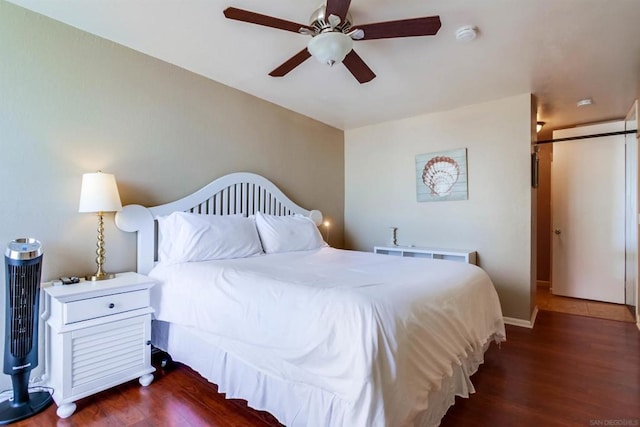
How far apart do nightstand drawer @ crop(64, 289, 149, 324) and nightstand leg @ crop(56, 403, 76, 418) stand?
0.45 meters

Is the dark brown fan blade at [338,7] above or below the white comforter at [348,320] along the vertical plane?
above

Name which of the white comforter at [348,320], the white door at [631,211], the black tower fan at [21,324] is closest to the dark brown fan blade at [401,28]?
the white comforter at [348,320]

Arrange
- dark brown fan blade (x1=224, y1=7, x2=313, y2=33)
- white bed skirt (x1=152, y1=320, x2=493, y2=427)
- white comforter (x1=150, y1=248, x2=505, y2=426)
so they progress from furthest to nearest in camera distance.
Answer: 1. dark brown fan blade (x1=224, y1=7, x2=313, y2=33)
2. white bed skirt (x1=152, y1=320, x2=493, y2=427)
3. white comforter (x1=150, y1=248, x2=505, y2=426)

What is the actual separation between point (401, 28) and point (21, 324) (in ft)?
8.85

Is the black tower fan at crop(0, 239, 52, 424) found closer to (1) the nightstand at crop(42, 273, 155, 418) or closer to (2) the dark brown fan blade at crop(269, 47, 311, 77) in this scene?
(1) the nightstand at crop(42, 273, 155, 418)

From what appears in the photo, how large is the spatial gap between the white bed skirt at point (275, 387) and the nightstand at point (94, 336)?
0.91 feet

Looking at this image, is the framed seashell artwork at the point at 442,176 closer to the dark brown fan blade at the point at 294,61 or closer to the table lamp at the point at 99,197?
the dark brown fan blade at the point at 294,61

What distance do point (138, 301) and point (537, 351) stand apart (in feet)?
10.2

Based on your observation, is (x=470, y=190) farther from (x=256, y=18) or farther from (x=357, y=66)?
(x=256, y=18)

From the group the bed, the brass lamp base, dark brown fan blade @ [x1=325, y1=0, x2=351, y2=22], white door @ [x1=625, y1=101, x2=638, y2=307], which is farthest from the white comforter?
white door @ [x1=625, y1=101, x2=638, y2=307]

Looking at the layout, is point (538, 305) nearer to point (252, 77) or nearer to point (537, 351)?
point (537, 351)

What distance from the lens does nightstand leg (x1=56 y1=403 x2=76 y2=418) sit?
1734 millimetres

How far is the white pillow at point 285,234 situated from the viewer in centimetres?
300

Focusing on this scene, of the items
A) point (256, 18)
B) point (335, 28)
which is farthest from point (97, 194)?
point (335, 28)
